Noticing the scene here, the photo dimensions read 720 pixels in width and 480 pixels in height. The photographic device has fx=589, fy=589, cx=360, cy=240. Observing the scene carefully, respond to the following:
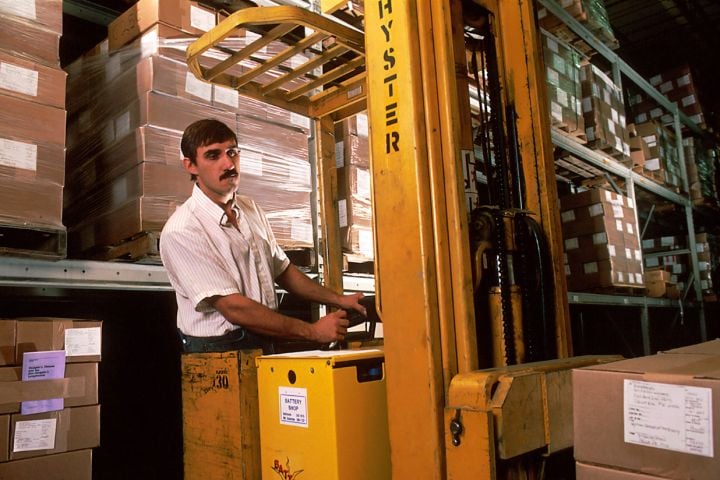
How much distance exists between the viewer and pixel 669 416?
1315 mm

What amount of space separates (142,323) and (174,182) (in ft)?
5.20

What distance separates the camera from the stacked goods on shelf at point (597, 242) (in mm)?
6258

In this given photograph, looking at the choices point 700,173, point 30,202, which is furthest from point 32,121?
point 700,173

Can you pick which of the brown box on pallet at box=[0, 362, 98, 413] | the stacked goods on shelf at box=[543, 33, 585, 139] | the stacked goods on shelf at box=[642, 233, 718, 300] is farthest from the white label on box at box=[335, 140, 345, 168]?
the stacked goods on shelf at box=[642, 233, 718, 300]

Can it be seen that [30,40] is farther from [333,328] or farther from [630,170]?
[630,170]

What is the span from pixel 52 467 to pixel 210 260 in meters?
1.10

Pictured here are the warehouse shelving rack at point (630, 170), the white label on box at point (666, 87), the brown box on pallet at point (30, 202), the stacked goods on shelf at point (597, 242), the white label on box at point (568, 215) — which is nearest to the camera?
the brown box on pallet at point (30, 202)

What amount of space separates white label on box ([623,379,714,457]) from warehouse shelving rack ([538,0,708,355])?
4509mm

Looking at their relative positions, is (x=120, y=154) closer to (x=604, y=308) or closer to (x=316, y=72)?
(x=316, y=72)

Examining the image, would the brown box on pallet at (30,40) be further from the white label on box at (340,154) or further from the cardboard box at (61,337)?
the white label on box at (340,154)

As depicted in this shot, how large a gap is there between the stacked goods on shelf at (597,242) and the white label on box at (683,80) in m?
3.96

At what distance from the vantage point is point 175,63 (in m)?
3.12

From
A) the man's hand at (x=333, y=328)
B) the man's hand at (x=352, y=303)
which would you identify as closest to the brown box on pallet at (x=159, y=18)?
the man's hand at (x=352, y=303)

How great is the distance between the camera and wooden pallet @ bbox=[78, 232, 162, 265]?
2934mm
